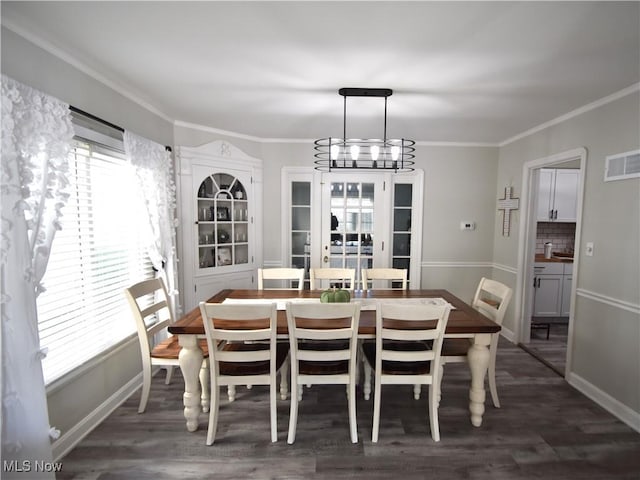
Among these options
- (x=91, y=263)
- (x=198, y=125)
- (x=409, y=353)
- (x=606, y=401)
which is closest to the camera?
(x=409, y=353)

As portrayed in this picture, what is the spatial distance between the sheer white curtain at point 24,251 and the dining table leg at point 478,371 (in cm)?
250

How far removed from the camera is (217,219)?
3.59 meters

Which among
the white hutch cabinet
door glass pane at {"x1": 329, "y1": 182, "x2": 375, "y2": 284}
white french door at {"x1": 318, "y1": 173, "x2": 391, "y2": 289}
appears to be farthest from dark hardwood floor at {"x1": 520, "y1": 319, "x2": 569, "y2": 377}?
the white hutch cabinet

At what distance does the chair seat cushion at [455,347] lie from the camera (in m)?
2.23

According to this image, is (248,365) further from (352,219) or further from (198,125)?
(198,125)

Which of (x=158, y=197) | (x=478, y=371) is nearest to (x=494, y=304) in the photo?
(x=478, y=371)

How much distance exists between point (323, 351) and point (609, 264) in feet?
7.76

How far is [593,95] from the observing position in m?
2.42

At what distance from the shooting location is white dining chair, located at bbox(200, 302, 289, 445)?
70.7 inches

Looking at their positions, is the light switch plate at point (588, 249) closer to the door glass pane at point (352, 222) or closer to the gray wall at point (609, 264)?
the gray wall at point (609, 264)

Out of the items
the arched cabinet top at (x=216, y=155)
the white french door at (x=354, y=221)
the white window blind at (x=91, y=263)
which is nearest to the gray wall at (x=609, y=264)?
the white french door at (x=354, y=221)

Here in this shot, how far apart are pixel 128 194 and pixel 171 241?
563 mm

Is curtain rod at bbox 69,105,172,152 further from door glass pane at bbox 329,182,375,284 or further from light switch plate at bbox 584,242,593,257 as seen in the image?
light switch plate at bbox 584,242,593,257

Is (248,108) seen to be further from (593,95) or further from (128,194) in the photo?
(593,95)
